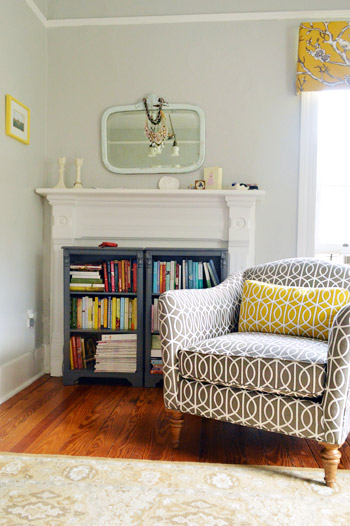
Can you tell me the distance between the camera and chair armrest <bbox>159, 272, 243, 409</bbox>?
2.10m

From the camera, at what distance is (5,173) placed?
2.88 m

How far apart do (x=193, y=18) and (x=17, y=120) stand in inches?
57.2

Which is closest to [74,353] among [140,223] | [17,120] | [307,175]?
[140,223]

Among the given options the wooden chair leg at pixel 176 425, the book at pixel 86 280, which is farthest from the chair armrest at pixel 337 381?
the book at pixel 86 280

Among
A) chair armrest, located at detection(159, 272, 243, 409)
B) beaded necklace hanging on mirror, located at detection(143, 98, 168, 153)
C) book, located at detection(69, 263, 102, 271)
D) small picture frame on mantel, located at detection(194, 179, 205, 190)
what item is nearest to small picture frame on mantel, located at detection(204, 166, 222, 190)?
small picture frame on mantel, located at detection(194, 179, 205, 190)

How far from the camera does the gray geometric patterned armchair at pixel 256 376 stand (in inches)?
69.9

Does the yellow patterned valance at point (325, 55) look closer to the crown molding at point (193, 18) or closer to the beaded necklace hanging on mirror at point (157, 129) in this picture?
the crown molding at point (193, 18)

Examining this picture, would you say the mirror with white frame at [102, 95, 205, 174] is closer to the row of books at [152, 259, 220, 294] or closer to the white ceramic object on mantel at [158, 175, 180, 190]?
the white ceramic object on mantel at [158, 175, 180, 190]

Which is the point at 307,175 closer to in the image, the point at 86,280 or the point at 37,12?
the point at 86,280

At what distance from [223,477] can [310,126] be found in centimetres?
246

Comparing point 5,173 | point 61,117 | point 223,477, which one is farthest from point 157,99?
point 223,477

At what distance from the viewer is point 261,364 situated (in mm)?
1914

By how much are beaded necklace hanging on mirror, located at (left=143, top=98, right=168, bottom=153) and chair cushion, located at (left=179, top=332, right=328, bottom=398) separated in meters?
1.68

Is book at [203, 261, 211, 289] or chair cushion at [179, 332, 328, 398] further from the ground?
book at [203, 261, 211, 289]
